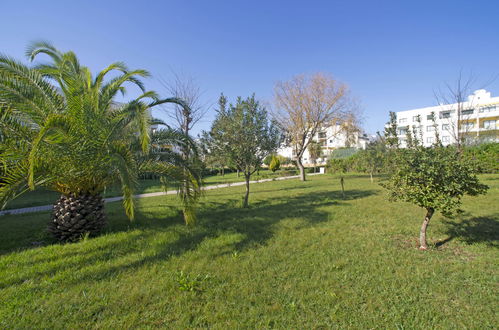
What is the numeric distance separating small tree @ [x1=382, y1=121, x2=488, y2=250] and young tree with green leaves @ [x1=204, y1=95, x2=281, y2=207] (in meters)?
5.03

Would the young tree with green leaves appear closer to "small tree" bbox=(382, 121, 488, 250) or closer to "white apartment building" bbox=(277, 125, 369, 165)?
"small tree" bbox=(382, 121, 488, 250)

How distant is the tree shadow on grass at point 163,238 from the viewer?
392 centimetres

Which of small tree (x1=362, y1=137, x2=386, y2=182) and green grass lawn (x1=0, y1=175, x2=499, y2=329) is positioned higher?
small tree (x1=362, y1=137, x2=386, y2=182)

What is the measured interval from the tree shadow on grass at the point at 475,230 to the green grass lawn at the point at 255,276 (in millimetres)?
29

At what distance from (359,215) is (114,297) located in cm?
695

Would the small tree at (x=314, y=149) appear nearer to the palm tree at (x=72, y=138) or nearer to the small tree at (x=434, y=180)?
the small tree at (x=434, y=180)

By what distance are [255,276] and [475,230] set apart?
19.9 ft

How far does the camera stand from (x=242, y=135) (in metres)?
8.61

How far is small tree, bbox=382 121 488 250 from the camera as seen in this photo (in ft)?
13.9

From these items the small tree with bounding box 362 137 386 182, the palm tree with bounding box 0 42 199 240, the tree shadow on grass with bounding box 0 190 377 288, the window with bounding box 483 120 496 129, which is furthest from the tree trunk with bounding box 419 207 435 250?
the window with bounding box 483 120 496 129

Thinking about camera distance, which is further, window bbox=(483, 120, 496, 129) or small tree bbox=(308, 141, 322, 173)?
window bbox=(483, 120, 496, 129)

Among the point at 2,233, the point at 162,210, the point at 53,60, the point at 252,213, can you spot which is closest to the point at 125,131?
the point at 53,60

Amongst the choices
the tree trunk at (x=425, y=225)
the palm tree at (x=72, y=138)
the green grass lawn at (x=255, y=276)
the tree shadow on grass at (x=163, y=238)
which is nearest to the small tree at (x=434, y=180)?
the tree trunk at (x=425, y=225)

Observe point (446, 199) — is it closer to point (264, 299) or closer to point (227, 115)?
point (264, 299)
